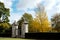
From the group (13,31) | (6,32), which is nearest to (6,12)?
(6,32)

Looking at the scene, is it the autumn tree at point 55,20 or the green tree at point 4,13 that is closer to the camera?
the green tree at point 4,13

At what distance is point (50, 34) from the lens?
32.9m

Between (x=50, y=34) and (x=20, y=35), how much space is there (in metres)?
8.34

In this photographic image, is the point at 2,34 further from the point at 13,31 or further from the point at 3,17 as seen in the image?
the point at 3,17

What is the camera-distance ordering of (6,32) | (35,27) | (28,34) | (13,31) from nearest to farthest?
(28,34), (13,31), (6,32), (35,27)

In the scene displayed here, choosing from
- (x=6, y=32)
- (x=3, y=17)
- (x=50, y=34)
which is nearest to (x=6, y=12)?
(x=3, y=17)

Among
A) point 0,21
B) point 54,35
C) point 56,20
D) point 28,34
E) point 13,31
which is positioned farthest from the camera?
point 56,20

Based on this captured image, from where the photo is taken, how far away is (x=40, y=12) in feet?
169

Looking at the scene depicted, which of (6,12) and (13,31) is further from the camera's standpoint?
(6,12)

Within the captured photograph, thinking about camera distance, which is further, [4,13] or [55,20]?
[55,20]

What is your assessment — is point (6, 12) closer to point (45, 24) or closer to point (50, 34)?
point (45, 24)

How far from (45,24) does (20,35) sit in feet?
46.0

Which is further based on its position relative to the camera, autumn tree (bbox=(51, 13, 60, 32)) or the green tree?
autumn tree (bbox=(51, 13, 60, 32))

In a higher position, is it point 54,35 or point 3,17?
point 3,17
